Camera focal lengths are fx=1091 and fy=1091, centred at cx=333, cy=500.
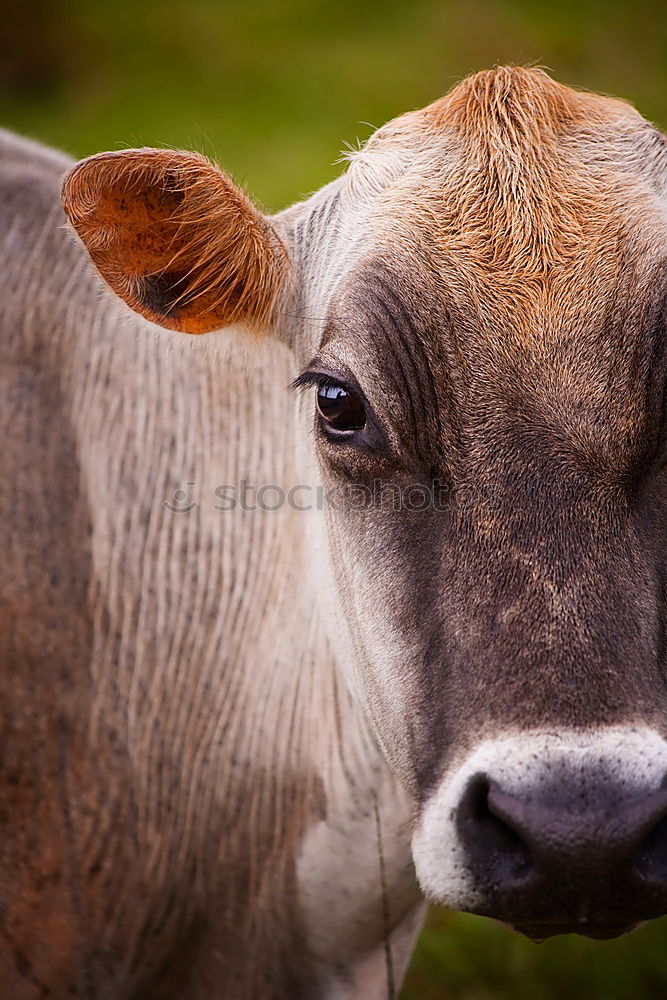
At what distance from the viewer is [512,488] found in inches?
100.0

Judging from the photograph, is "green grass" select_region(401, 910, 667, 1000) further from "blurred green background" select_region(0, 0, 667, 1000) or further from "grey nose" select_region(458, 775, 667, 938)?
"blurred green background" select_region(0, 0, 667, 1000)

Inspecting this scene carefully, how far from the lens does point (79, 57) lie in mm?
22781

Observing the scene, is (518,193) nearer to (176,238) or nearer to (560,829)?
(176,238)

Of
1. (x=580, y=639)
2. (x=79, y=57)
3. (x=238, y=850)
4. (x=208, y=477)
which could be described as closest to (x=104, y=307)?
(x=208, y=477)

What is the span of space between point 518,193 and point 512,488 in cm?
85

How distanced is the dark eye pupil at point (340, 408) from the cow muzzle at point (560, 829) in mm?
960

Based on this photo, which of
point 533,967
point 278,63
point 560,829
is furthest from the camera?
point 278,63

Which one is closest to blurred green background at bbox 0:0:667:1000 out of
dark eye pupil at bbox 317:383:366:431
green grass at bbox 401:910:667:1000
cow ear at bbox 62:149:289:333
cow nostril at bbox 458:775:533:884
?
green grass at bbox 401:910:667:1000

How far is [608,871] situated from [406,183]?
188cm

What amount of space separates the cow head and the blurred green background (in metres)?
10.3

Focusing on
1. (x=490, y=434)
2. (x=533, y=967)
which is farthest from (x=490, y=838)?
Answer: (x=533, y=967)

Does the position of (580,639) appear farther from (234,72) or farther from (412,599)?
(234,72)

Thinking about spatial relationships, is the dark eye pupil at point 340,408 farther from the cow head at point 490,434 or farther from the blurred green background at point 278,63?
the blurred green background at point 278,63

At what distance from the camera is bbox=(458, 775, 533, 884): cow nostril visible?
2334mm
